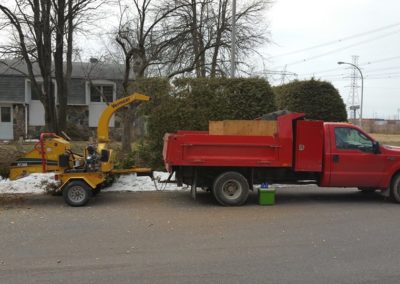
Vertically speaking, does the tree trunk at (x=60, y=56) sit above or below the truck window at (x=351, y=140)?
above

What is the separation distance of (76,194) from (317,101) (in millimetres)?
13704

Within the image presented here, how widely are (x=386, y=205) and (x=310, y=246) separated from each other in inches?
176

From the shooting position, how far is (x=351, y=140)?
35.6 ft

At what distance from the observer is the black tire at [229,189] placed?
34.2ft

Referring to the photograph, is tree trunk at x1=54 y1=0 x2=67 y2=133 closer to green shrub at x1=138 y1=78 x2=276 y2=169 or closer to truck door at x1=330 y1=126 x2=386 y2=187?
green shrub at x1=138 y1=78 x2=276 y2=169

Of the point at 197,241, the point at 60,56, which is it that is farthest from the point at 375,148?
the point at 60,56

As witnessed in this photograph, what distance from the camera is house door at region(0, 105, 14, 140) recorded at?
108ft

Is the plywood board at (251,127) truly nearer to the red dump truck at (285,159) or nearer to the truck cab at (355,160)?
the red dump truck at (285,159)

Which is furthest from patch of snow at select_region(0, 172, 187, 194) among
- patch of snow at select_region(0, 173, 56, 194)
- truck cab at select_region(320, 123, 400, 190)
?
truck cab at select_region(320, 123, 400, 190)

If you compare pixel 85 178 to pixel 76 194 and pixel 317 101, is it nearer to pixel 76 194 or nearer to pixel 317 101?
pixel 76 194

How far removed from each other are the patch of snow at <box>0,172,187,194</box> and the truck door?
432cm

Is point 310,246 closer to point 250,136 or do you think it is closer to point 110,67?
point 250,136

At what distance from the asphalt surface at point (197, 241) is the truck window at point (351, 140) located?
4.29ft

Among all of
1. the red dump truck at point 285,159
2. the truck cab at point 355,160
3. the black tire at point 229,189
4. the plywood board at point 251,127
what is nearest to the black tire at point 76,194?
the red dump truck at point 285,159
